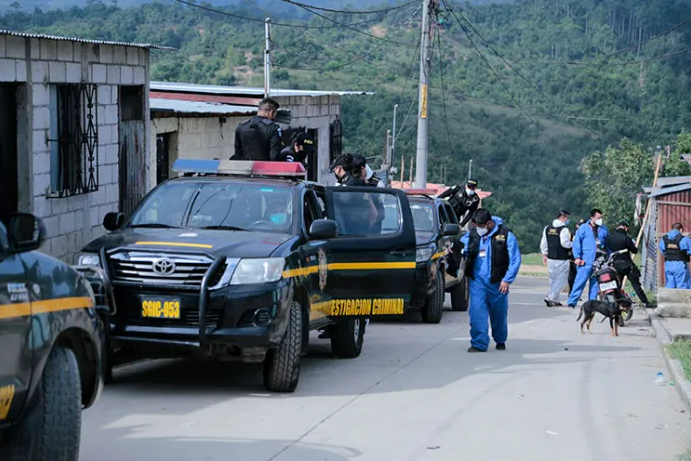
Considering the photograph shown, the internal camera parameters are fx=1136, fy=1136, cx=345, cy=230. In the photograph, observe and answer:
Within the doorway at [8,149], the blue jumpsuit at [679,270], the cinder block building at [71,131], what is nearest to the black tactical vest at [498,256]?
the cinder block building at [71,131]

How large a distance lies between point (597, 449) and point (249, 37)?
68.5 m

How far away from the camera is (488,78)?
289ft

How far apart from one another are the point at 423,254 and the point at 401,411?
5.99 metres

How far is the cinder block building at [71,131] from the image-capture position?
13430mm

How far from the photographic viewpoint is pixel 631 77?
8169 centimetres

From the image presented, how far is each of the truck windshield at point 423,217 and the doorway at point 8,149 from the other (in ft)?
20.5

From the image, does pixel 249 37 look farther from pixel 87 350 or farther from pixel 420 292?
pixel 87 350

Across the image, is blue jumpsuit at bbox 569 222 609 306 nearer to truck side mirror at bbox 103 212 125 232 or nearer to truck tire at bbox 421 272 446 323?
truck tire at bbox 421 272 446 323

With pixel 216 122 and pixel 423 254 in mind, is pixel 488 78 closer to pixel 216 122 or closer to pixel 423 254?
pixel 216 122

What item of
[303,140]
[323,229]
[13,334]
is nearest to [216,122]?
[303,140]

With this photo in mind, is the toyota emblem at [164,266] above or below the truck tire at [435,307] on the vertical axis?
above

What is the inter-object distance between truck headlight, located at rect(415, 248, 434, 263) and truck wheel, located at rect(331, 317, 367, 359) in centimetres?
241

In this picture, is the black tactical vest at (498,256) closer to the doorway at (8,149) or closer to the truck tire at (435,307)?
the truck tire at (435,307)

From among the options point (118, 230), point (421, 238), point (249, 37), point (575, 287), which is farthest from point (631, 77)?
point (118, 230)
